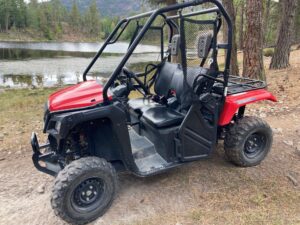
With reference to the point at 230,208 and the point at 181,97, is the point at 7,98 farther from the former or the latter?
the point at 230,208

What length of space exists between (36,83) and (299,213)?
46.1 ft

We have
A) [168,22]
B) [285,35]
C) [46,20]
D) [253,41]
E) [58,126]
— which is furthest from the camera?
[46,20]

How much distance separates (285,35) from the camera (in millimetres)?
10297

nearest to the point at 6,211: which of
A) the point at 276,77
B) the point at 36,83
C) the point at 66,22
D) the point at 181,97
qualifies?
the point at 181,97

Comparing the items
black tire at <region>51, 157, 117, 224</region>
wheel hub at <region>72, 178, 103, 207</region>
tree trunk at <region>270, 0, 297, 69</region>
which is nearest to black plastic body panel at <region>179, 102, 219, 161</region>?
black tire at <region>51, 157, 117, 224</region>

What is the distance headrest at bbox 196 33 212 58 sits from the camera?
3490 millimetres

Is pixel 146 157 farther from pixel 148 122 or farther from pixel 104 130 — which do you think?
pixel 104 130

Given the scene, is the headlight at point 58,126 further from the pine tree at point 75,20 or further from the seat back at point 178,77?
the pine tree at point 75,20

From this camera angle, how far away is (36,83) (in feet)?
50.0

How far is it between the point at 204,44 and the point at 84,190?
77.8 inches

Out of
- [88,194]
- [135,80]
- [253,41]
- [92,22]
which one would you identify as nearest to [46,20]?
[92,22]

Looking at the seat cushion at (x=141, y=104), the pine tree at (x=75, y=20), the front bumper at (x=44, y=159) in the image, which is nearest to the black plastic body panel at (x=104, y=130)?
the front bumper at (x=44, y=159)

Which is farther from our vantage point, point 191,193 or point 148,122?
point 148,122

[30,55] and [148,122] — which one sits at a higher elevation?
[148,122]
